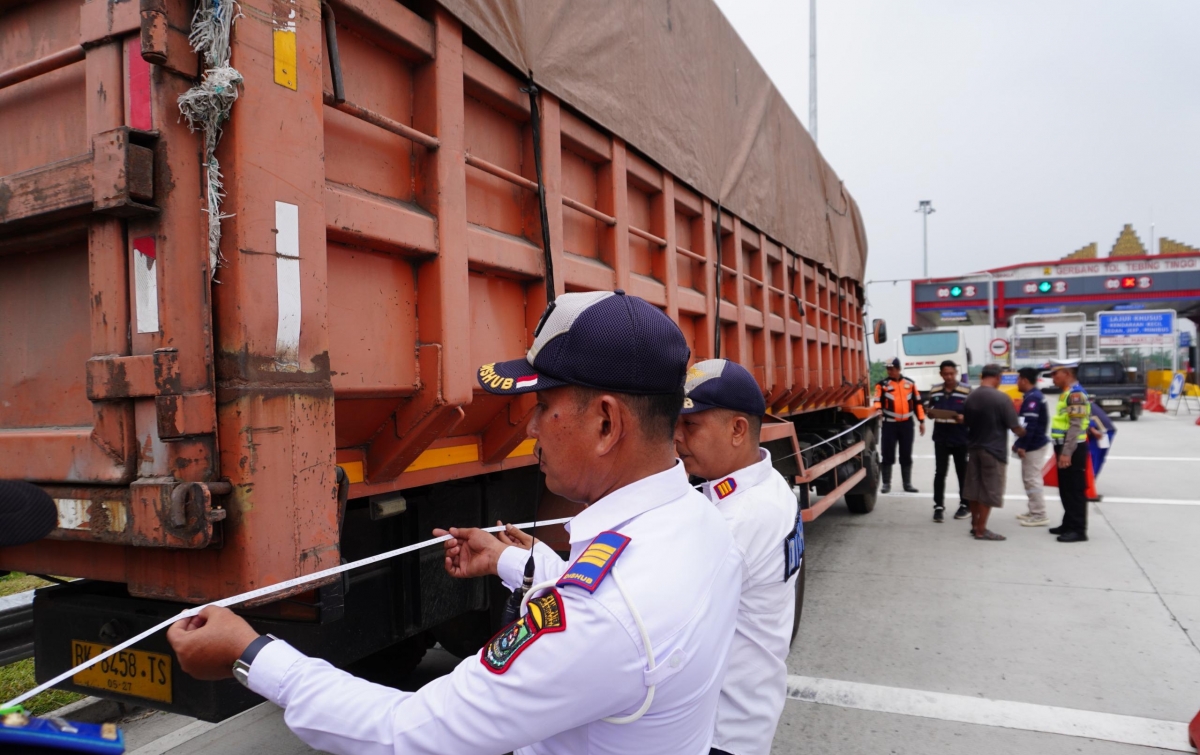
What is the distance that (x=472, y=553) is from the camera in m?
2.06

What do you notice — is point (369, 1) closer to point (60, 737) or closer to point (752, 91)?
point (60, 737)

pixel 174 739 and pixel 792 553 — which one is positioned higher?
pixel 792 553

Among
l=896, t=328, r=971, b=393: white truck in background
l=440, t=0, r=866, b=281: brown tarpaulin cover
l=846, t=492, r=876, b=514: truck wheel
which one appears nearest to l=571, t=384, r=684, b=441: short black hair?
l=440, t=0, r=866, b=281: brown tarpaulin cover

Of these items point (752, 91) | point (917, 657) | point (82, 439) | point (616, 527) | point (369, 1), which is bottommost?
point (917, 657)

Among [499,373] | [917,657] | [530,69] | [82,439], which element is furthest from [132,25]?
[917,657]

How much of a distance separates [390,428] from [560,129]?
4.47 ft

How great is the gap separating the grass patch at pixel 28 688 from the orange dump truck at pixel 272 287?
1945mm

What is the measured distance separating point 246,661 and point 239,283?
0.83m

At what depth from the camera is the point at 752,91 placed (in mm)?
5348

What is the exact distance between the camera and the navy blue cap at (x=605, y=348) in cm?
126

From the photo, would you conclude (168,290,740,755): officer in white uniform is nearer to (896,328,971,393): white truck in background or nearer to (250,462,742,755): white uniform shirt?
(250,462,742,755): white uniform shirt

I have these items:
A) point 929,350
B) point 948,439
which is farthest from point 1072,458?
point 929,350

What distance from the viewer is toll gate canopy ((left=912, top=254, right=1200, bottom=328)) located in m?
34.6

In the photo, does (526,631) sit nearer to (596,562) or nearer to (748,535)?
(596,562)
